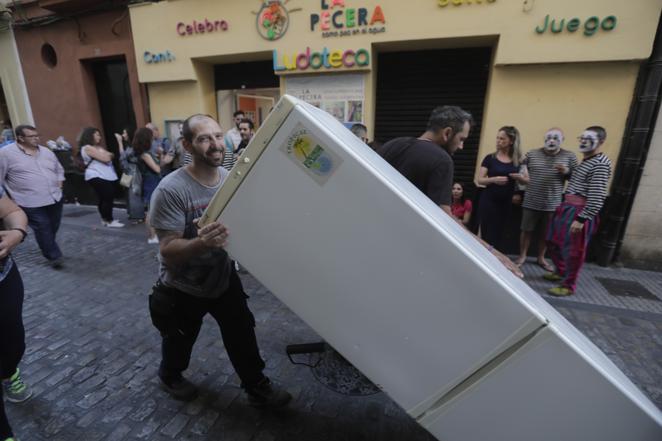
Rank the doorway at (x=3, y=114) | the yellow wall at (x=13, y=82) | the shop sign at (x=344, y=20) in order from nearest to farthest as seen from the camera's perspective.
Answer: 1. the shop sign at (x=344, y=20)
2. the yellow wall at (x=13, y=82)
3. the doorway at (x=3, y=114)

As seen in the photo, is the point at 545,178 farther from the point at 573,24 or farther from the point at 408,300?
the point at 408,300

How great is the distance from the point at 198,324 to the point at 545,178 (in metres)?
4.48

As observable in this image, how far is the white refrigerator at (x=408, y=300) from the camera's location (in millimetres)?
893

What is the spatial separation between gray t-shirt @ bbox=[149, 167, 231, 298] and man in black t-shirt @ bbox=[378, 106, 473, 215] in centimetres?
128

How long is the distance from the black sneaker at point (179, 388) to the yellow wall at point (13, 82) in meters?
9.42

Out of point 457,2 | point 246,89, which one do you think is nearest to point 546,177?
point 457,2

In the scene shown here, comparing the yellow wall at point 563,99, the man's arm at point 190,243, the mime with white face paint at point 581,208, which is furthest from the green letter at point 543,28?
the man's arm at point 190,243

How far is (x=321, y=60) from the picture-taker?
536 cm

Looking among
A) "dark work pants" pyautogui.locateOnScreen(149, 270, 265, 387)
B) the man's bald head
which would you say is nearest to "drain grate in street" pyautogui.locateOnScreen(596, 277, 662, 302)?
"dark work pants" pyautogui.locateOnScreen(149, 270, 265, 387)

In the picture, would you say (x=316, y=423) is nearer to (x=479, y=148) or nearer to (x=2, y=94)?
(x=479, y=148)

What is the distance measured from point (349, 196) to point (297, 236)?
24 cm

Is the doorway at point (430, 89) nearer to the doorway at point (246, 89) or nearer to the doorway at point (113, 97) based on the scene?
the doorway at point (246, 89)

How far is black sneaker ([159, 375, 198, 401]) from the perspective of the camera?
86.9 inches

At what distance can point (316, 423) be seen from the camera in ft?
6.82
